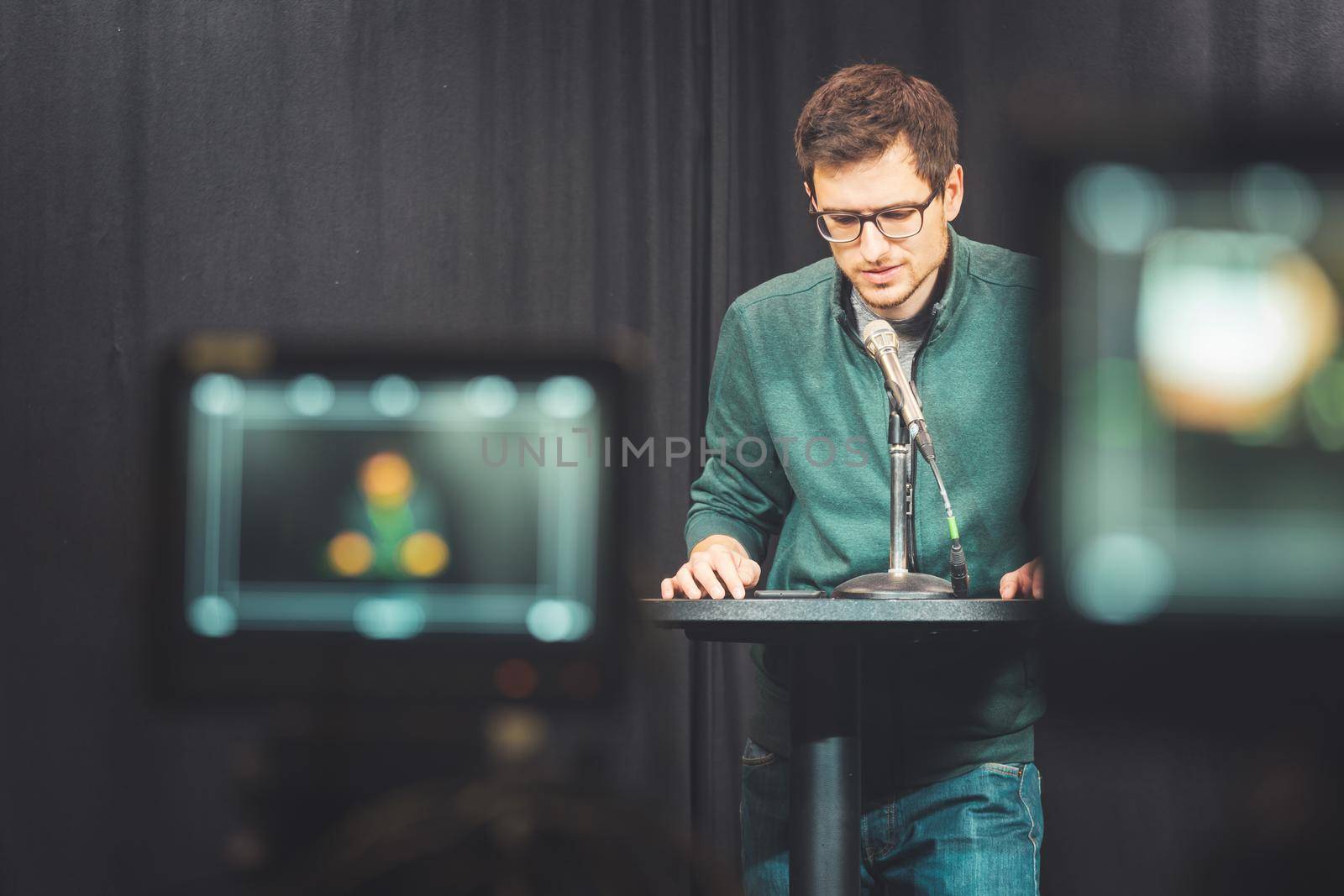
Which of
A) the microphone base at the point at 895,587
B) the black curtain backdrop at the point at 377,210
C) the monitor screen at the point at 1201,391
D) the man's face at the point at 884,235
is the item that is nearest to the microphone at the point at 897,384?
the microphone base at the point at 895,587

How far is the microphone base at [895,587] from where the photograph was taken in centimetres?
110

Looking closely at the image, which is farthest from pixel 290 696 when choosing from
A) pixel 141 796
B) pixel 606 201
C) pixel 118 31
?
pixel 118 31

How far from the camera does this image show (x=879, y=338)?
1.27 m

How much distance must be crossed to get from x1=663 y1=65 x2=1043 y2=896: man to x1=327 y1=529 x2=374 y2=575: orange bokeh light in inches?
31.2

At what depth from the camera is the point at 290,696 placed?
1.59 feet

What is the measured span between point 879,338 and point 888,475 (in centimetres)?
24

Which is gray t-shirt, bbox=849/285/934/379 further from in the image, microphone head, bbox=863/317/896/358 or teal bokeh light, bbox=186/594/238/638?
teal bokeh light, bbox=186/594/238/638

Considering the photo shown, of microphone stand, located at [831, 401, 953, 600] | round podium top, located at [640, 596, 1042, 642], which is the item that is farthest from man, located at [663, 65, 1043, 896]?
round podium top, located at [640, 596, 1042, 642]

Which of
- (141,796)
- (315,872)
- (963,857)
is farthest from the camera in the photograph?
(141,796)

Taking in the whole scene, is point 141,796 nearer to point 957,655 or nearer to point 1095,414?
point 957,655

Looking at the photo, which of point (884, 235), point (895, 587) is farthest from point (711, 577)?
point (884, 235)

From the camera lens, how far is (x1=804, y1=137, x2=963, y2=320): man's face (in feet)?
4.88

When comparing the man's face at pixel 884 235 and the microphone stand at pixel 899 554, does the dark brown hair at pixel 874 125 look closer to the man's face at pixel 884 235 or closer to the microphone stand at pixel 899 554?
the man's face at pixel 884 235

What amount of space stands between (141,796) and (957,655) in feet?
6.85
